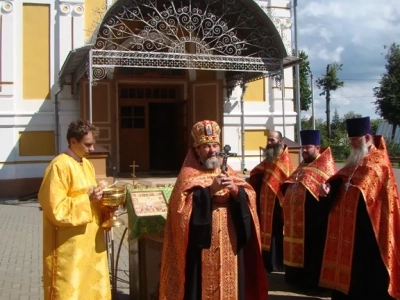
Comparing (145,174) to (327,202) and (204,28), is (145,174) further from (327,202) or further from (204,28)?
(327,202)

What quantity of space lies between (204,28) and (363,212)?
8.45 meters

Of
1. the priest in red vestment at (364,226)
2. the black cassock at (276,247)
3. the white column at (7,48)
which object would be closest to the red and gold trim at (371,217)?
the priest in red vestment at (364,226)

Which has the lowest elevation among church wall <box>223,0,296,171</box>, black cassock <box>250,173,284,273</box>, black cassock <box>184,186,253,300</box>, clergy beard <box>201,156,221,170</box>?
black cassock <box>250,173,284,273</box>

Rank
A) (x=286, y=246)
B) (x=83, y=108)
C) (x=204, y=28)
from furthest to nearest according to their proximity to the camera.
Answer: (x=83, y=108) → (x=204, y=28) → (x=286, y=246)

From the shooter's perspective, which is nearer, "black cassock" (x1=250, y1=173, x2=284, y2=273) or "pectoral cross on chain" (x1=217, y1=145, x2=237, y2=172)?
"pectoral cross on chain" (x1=217, y1=145, x2=237, y2=172)

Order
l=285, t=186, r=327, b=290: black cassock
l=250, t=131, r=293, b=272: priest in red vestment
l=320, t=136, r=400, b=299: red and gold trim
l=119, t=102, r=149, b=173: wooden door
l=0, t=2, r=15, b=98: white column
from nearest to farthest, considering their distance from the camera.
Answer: l=320, t=136, r=400, b=299: red and gold trim
l=285, t=186, r=327, b=290: black cassock
l=250, t=131, r=293, b=272: priest in red vestment
l=0, t=2, r=15, b=98: white column
l=119, t=102, r=149, b=173: wooden door

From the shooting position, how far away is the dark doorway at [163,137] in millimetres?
16875

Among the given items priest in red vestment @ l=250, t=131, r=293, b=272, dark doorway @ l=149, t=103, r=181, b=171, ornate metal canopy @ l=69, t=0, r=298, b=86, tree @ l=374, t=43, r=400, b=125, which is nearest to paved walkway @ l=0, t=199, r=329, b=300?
priest in red vestment @ l=250, t=131, r=293, b=272

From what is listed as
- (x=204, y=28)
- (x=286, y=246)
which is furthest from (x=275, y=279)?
(x=204, y=28)

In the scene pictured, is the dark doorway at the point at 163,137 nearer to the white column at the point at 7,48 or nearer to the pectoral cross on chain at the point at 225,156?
the white column at the point at 7,48

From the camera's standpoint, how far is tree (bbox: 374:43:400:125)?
31328 mm

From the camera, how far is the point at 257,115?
15820 mm

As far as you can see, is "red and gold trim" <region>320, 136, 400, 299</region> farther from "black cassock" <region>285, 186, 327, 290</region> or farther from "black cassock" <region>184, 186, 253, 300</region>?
"black cassock" <region>184, 186, 253, 300</region>

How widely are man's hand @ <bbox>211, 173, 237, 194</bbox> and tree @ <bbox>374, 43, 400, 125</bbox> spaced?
96.3 feet
